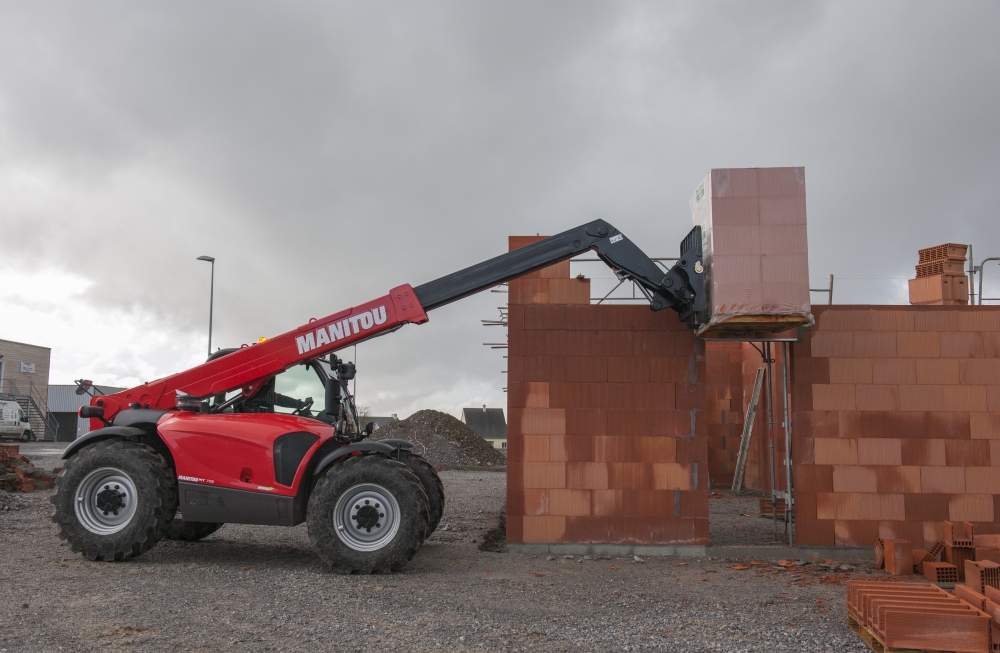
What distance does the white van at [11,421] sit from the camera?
37.8 m

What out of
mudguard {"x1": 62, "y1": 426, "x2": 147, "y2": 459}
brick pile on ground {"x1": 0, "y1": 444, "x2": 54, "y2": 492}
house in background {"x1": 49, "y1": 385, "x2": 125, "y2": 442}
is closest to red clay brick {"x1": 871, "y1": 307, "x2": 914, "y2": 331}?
mudguard {"x1": 62, "y1": 426, "x2": 147, "y2": 459}

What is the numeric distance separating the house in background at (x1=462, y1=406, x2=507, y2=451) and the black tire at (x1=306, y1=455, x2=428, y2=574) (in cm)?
5722

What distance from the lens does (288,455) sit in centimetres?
895

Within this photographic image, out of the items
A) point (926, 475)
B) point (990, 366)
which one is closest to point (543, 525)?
point (926, 475)

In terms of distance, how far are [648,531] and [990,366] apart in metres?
5.15

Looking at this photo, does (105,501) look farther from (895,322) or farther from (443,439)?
(443,439)

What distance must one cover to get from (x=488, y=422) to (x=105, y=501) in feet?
198

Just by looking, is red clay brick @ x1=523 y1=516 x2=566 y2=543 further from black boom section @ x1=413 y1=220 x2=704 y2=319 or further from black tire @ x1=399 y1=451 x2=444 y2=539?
black boom section @ x1=413 y1=220 x2=704 y2=319

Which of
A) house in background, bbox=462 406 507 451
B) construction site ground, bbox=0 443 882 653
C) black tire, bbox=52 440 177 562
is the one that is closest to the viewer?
construction site ground, bbox=0 443 882 653

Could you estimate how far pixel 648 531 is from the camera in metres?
10.1

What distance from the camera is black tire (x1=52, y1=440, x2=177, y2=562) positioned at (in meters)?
8.97

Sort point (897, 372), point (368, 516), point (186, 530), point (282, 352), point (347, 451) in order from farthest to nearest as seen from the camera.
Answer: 1. point (186, 530)
2. point (897, 372)
3. point (282, 352)
4. point (347, 451)
5. point (368, 516)

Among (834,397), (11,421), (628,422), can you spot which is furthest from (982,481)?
(11,421)

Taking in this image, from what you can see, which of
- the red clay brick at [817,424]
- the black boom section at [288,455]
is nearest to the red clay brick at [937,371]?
the red clay brick at [817,424]
